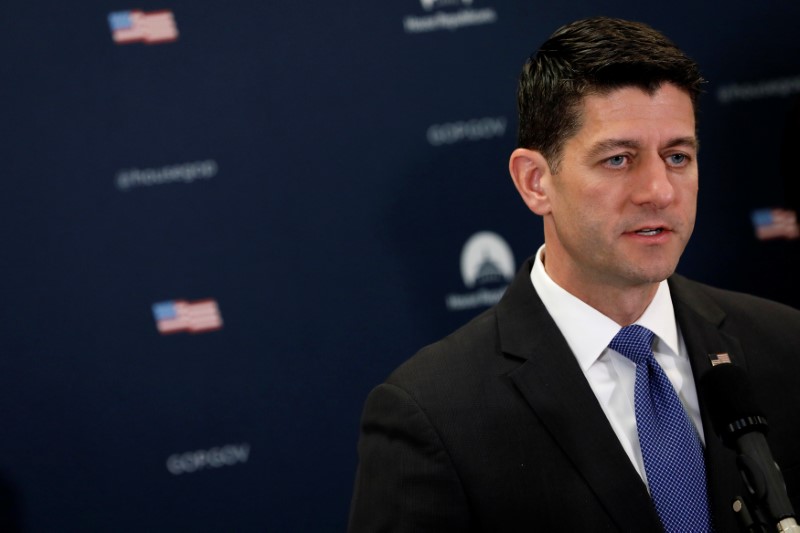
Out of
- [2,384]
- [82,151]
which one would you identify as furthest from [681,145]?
[2,384]

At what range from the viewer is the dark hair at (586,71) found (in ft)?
6.42

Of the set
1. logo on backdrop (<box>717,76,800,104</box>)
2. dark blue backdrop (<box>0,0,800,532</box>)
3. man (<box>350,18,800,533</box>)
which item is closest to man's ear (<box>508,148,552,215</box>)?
man (<box>350,18,800,533</box>)

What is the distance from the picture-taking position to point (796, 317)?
222 centimetres

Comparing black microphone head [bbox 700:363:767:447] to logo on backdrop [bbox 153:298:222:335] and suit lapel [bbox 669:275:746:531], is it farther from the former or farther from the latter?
logo on backdrop [bbox 153:298:222:335]

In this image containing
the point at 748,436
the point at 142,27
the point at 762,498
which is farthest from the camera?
the point at 142,27

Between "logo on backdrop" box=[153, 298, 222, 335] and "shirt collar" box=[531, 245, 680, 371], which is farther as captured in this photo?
"logo on backdrop" box=[153, 298, 222, 335]

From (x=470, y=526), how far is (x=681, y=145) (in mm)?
839

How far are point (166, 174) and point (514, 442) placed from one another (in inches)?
61.9

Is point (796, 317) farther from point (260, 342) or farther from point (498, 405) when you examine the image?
point (260, 342)

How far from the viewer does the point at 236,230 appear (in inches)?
120

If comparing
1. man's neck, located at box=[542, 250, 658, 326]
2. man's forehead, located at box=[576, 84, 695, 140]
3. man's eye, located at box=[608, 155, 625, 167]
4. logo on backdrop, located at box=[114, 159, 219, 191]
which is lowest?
man's neck, located at box=[542, 250, 658, 326]

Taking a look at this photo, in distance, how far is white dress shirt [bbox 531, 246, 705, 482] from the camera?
1.95 m

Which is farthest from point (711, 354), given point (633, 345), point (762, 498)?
point (762, 498)

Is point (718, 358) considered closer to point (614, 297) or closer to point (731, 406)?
point (614, 297)
